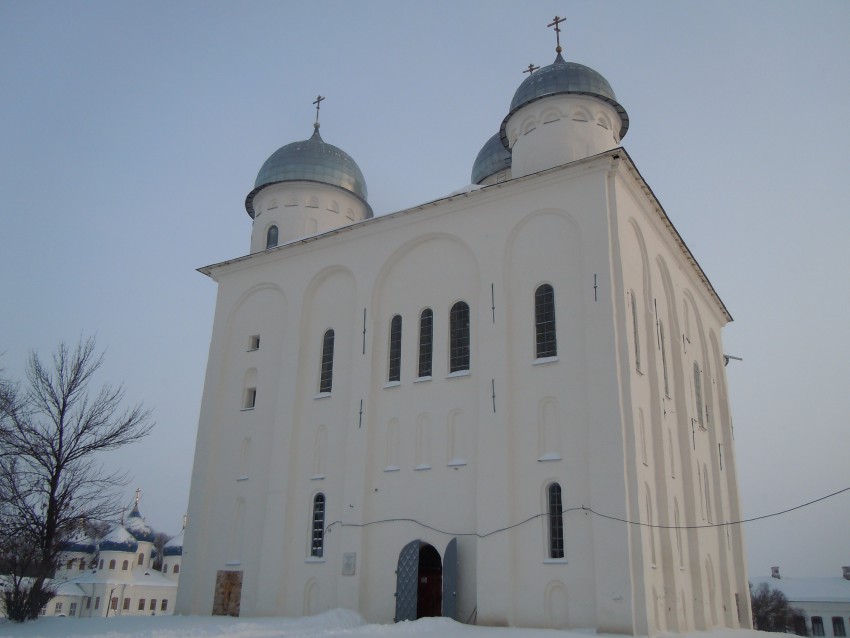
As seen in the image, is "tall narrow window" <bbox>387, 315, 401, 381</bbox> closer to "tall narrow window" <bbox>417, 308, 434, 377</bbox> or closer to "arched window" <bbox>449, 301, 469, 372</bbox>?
"tall narrow window" <bbox>417, 308, 434, 377</bbox>

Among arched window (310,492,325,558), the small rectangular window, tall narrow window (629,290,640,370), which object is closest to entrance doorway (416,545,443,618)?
arched window (310,492,325,558)

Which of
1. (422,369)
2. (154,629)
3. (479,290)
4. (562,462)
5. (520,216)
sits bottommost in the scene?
(154,629)

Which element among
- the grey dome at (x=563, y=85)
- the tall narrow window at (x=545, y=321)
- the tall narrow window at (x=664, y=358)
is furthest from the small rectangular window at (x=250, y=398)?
the tall narrow window at (x=664, y=358)

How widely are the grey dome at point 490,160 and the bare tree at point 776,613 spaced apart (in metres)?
36.7

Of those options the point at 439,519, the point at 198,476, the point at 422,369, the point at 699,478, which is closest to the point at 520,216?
the point at 422,369

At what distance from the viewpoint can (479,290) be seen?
59.4 ft

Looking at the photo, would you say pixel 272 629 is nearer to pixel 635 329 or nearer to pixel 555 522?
pixel 555 522

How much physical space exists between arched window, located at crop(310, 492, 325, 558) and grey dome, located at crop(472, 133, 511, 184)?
43.1 feet

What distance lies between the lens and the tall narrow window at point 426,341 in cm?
1866

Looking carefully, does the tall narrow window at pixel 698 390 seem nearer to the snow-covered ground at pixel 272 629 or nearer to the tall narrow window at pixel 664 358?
the tall narrow window at pixel 664 358

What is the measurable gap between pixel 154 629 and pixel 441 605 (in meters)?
5.98

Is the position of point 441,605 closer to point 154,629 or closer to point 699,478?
point 154,629

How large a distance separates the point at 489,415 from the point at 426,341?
120 inches

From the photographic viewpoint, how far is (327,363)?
20.6 m
